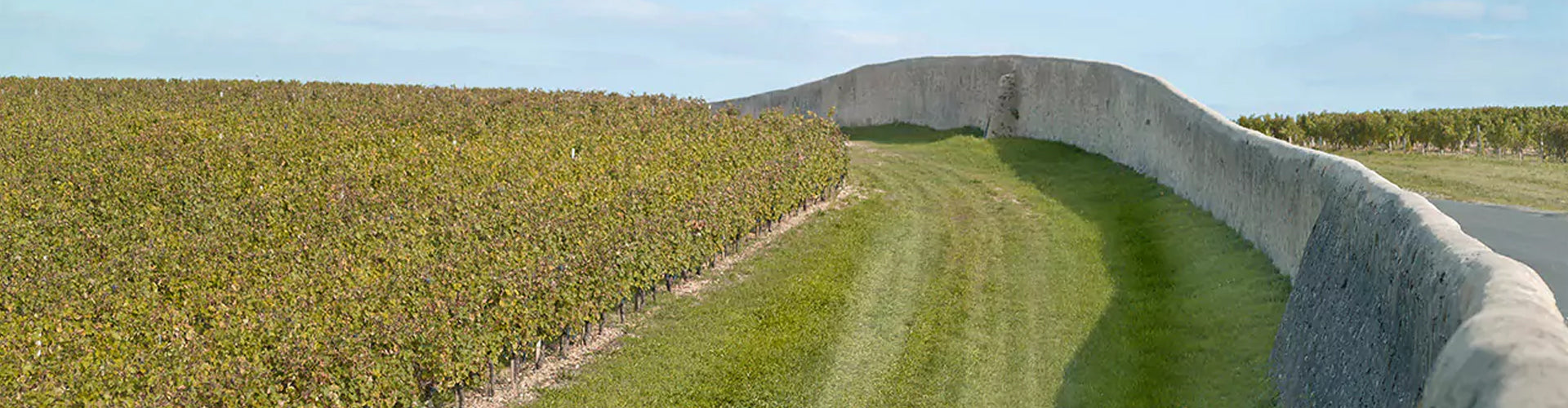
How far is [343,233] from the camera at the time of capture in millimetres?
19641

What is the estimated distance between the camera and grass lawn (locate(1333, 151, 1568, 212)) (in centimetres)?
3321

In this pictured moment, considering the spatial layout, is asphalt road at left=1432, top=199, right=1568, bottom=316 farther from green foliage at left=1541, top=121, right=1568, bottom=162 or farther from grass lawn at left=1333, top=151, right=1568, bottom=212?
green foliage at left=1541, top=121, right=1568, bottom=162

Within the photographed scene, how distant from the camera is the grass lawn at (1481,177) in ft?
109

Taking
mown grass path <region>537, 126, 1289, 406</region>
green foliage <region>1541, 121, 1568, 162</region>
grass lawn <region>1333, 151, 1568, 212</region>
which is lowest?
mown grass path <region>537, 126, 1289, 406</region>

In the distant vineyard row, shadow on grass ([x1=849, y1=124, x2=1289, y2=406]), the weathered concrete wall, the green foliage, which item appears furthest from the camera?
the distant vineyard row

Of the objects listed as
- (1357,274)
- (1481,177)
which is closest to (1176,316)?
(1357,274)

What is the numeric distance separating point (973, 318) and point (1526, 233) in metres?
14.3

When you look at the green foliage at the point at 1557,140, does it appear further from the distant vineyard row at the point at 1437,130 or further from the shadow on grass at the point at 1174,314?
the shadow on grass at the point at 1174,314

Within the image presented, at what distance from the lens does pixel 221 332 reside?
Answer: 13758mm

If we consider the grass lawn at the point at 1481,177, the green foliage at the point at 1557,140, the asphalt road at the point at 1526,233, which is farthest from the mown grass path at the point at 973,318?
the green foliage at the point at 1557,140

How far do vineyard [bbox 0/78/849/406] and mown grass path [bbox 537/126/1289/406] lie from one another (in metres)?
1.49

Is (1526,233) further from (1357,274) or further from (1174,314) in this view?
(1357,274)

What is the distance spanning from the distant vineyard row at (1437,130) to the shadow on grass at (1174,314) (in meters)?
22.8

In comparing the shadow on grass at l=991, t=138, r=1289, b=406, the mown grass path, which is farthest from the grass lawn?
the shadow on grass at l=991, t=138, r=1289, b=406
